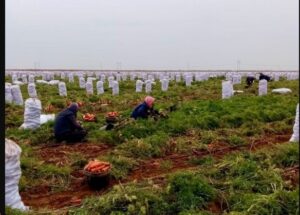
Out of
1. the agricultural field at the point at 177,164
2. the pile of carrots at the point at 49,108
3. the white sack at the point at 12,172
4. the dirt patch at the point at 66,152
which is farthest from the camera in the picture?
the pile of carrots at the point at 49,108

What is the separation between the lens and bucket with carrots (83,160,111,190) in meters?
5.51

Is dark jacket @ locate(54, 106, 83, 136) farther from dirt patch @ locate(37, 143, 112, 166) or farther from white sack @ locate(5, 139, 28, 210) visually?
white sack @ locate(5, 139, 28, 210)

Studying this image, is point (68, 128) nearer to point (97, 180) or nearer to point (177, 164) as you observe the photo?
point (177, 164)

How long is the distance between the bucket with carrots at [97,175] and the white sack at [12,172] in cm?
130

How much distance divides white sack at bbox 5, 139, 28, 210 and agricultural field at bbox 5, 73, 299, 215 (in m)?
0.18

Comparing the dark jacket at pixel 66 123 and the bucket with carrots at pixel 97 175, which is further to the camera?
the dark jacket at pixel 66 123

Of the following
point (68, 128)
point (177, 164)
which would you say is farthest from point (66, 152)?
point (177, 164)

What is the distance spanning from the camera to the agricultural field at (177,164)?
4664mm

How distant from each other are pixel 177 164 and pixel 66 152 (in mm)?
2021

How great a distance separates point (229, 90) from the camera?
15.4 m

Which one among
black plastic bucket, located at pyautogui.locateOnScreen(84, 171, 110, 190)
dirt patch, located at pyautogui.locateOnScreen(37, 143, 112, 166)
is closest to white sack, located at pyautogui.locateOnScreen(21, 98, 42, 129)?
dirt patch, located at pyautogui.locateOnScreen(37, 143, 112, 166)

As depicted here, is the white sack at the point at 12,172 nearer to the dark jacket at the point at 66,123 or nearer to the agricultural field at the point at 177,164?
the agricultural field at the point at 177,164

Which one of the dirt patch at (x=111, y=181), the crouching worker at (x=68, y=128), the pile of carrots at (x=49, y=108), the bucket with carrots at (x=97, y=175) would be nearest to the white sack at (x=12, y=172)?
the dirt patch at (x=111, y=181)
